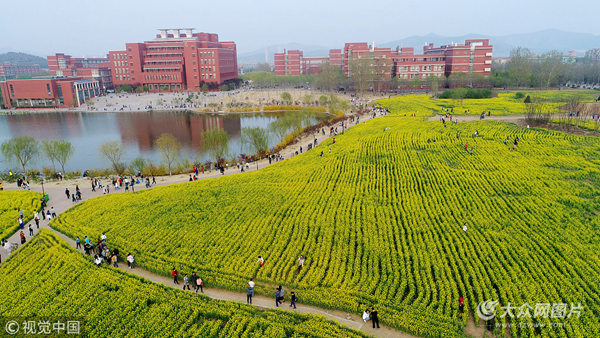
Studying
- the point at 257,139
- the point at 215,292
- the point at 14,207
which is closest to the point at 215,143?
the point at 257,139

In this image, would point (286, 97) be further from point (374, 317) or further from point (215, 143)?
point (374, 317)

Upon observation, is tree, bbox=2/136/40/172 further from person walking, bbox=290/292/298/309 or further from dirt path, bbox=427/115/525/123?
dirt path, bbox=427/115/525/123

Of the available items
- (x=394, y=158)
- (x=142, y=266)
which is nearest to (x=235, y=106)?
(x=394, y=158)

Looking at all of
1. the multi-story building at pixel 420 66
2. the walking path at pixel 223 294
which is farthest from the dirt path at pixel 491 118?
the multi-story building at pixel 420 66

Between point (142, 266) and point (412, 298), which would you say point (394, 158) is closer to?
point (412, 298)

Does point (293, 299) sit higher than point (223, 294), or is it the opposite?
point (293, 299)

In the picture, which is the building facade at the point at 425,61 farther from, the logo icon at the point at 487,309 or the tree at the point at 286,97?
the logo icon at the point at 487,309

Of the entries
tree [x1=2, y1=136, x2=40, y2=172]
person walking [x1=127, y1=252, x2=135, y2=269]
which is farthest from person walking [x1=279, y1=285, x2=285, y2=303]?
tree [x1=2, y1=136, x2=40, y2=172]

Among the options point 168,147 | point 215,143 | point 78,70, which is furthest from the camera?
point 78,70
